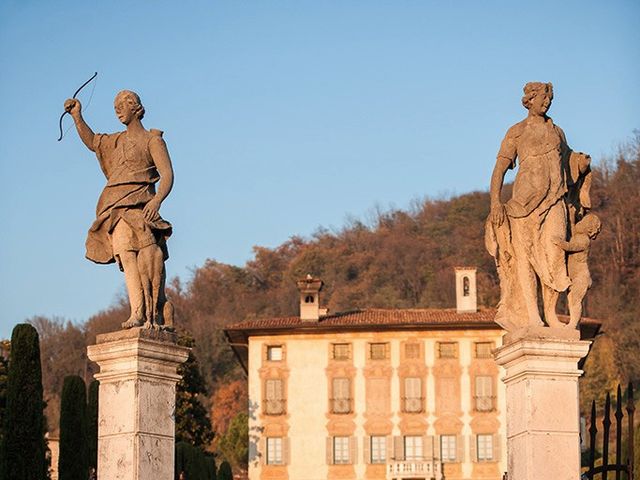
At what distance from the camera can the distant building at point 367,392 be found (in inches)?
3105

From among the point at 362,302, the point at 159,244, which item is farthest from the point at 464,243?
the point at 159,244

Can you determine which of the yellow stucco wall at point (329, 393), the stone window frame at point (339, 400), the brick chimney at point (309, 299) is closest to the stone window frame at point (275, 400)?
the yellow stucco wall at point (329, 393)

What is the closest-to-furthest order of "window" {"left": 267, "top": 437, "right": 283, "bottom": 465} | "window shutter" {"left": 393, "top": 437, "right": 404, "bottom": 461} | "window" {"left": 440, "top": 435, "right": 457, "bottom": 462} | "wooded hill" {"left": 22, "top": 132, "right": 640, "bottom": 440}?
"window" {"left": 267, "top": 437, "right": 283, "bottom": 465}, "window" {"left": 440, "top": 435, "right": 457, "bottom": 462}, "window shutter" {"left": 393, "top": 437, "right": 404, "bottom": 461}, "wooded hill" {"left": 22, "top": 132, "right": 640, "bottom": 440}

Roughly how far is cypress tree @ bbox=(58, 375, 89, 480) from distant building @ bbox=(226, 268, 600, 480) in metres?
39.3

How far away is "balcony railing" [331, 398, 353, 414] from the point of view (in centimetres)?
7938

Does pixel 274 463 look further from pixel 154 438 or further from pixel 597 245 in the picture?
pixel 154 438

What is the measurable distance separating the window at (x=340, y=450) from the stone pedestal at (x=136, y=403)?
64.1m

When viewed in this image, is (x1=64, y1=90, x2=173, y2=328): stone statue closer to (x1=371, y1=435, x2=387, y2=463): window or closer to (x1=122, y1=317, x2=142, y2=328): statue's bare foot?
(x1=122, y1=317, x2=142, y2=328): statue's bare foot

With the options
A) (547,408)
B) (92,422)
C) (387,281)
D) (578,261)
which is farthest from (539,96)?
(387,281)

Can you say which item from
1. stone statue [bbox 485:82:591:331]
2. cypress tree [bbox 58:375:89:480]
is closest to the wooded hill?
cypress tree [bbox 58:375:89:480]

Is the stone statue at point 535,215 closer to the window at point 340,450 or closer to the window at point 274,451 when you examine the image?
the window at point 340,450

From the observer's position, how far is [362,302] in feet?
438

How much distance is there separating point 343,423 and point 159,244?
64.2 m

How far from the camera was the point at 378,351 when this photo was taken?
79938 mm
